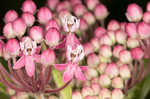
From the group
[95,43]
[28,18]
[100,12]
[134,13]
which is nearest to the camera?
[28,18]

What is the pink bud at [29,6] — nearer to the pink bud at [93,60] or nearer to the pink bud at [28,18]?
the pink bud at [28,18]

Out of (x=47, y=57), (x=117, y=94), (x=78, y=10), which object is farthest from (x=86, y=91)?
(x=78, y=10)

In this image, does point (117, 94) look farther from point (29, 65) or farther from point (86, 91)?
point (29, 65)

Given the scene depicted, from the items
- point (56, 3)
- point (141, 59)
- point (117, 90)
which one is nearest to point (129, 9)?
point (141, 59)

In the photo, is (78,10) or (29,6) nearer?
(29,6)

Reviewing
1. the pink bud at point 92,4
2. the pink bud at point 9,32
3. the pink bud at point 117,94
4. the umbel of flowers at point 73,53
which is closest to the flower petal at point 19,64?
the umbel of flowers at point 73,53

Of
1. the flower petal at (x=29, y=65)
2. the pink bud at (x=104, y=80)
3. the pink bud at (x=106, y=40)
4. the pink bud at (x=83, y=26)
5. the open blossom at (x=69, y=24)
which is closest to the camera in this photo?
the flower petal at (x=29, y=65)
